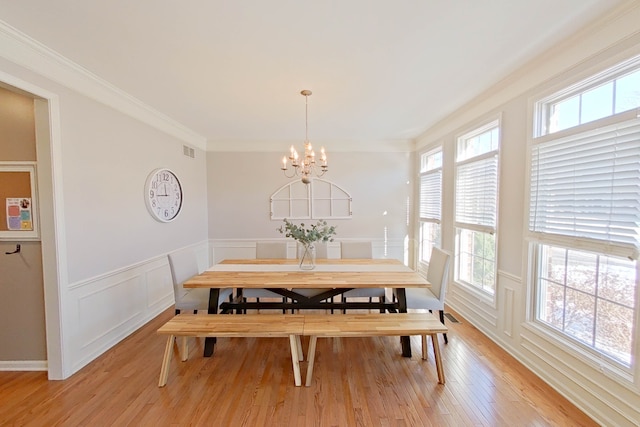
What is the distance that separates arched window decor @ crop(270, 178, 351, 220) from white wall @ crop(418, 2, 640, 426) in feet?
7.31

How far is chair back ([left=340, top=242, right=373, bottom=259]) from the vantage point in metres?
3.73

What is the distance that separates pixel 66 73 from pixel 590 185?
4.10 metres

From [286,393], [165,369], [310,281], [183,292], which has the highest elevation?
[310,281]

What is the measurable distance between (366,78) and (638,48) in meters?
1.73

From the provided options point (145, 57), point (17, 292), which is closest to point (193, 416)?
point (17, 292)

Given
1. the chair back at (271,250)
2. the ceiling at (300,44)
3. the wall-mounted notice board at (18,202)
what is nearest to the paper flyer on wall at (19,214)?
the wall-mounted notice board at (18,202)

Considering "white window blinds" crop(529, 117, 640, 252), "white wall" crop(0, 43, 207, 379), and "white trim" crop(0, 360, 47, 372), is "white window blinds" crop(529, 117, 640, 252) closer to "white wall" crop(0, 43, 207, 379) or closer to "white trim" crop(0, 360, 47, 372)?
"white wall" crop(0, 43, 207, 379)

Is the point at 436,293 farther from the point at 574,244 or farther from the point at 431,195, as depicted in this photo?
the point at 431,195

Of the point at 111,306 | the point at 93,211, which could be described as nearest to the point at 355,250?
the point at 111,306

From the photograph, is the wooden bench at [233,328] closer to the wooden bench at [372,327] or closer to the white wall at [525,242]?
the wooden bench at [372,327]

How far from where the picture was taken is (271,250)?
12.7 feet

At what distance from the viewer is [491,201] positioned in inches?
112

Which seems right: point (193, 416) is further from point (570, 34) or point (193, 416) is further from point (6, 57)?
point (570, 34)

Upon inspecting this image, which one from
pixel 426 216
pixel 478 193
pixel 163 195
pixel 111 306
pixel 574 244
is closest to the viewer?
pixel 574 244
